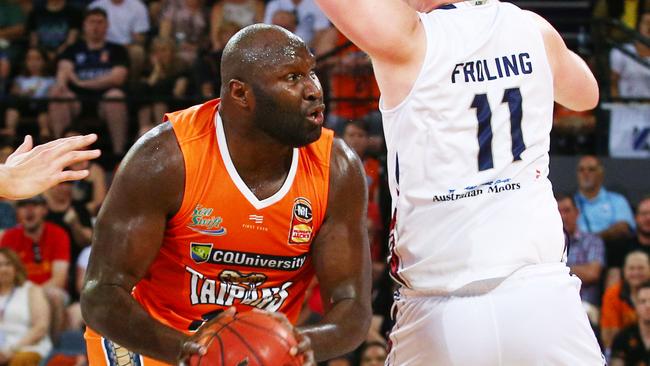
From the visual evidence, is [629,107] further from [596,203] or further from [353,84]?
[353,84]

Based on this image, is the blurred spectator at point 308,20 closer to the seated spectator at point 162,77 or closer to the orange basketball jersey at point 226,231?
the seated spectator at point 162,77

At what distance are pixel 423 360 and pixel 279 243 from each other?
819 mm

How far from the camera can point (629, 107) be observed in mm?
9250

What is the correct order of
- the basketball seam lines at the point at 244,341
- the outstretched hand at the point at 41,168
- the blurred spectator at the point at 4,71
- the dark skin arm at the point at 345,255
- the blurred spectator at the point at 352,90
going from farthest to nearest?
the blurred spectator at the point at 4,71
the blurred spectator at the point at 352,90
the dark skin arm at the point at 345,255
the outstretched hand at the point at 41,168
the basketball seam lines at the point at 244,341

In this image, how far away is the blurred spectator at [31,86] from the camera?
10.2 m

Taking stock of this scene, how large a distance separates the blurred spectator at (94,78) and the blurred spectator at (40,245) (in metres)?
1.05

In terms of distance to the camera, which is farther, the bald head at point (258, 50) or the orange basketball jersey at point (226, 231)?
the orange basketball jersey at point (226, 231)

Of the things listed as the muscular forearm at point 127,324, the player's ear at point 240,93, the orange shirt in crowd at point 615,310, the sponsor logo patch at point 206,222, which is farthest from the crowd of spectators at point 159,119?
the player's ear at point 240,93

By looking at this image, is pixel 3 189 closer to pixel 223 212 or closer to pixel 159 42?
pixel 223 212

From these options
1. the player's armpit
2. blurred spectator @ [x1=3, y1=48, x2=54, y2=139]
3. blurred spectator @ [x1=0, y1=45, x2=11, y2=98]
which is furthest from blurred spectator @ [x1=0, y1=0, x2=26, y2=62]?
the player's armpit

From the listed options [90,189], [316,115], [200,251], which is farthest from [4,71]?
[316,115]

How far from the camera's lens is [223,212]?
3980mm

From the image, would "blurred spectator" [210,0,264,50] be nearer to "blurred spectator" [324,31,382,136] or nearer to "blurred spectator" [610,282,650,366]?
"blurred spectator" [324,31,382,136]

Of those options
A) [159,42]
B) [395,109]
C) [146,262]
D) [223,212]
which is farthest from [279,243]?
[159,42]
